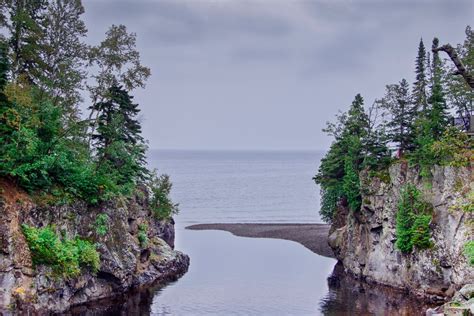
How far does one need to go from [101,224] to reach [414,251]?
25.6m

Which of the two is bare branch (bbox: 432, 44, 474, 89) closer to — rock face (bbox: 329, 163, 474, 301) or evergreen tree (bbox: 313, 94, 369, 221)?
rock face (bbox: 329, 163, 474, 301)

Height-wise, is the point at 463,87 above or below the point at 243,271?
above

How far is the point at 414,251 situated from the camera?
4122cm

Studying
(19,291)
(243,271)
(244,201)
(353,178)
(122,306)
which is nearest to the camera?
(19,291)

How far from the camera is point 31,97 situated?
33.6 meters

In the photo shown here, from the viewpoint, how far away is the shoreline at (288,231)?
217 ft

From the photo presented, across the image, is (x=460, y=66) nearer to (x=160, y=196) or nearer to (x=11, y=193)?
(x=11, y=193)

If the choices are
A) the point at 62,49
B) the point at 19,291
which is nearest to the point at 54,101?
the point at 62,49

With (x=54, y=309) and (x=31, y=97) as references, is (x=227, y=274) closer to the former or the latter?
(x=54, y=309)

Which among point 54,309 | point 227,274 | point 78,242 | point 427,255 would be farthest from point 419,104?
point 54,309

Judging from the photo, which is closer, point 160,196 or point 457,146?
point 457,146

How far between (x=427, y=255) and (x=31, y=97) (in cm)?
3242

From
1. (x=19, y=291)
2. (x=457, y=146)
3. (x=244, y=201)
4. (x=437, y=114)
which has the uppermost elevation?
(x=437, y=114)

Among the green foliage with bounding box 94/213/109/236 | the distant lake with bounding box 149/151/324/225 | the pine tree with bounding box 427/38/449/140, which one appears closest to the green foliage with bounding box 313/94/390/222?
the pine tree with bounding box 427/38/449/140
